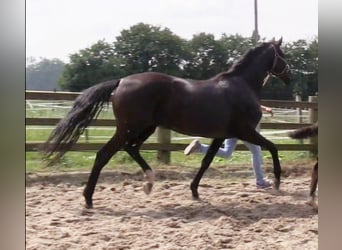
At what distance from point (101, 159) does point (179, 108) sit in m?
0.48

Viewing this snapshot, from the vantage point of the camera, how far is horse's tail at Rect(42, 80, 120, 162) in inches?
60.4

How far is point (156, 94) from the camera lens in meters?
1.85

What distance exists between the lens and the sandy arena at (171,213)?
1478mm

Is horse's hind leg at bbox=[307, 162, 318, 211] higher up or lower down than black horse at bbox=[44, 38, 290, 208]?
lower down

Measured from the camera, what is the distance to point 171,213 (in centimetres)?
163

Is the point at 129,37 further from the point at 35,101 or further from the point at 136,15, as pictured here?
the point at 35,101

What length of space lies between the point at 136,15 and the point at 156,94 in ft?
1.64

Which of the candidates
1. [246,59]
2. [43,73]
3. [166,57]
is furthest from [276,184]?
[43,73]

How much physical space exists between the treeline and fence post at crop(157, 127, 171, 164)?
0.87ft

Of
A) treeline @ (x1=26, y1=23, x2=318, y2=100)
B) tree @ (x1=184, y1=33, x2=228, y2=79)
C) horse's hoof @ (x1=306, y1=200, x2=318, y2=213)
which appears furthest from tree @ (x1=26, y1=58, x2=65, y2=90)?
horse's hoof @ (x1=306, y1=200, x2=318, y2=213)

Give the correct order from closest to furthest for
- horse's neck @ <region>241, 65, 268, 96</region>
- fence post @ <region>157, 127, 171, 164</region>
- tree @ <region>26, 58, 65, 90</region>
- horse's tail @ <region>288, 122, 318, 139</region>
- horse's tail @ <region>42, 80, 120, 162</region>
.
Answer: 1. tree @ <region>26, 58, 65, 90</region>
2. horse's tail @ <region>288, 122, 318, 139</region>
3. horse's tail @ <region>42, 80, 120, 162</region>
4. fence post @ <region>157, 127, 171, 164</region>
5. horse's neck @ <region>241, 65, 268, 96</region>

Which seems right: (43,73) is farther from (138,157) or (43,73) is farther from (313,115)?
(313,115)

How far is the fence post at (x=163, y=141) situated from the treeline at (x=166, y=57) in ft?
0.87

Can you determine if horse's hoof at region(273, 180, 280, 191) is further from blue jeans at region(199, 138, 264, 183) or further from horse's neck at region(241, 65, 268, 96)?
horse's neck at region(241, 65, 268, 96)
